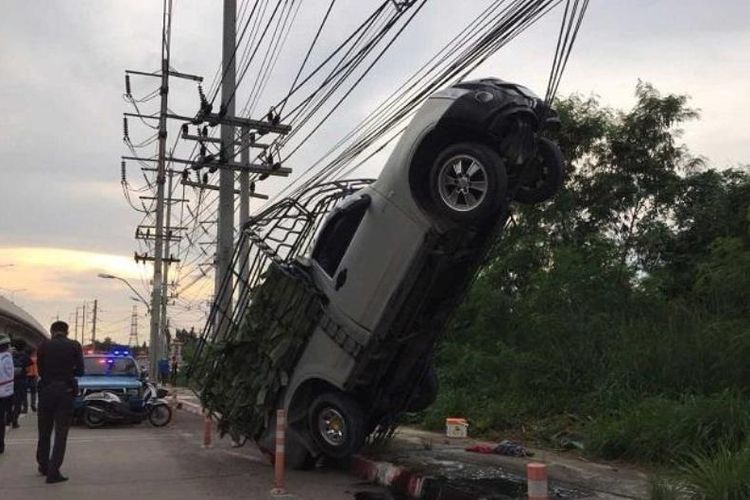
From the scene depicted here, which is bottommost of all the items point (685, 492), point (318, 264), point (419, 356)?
point (685, 492)

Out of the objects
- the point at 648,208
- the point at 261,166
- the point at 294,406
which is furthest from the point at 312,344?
the point at 261,166

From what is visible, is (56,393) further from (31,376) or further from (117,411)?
(31,376)

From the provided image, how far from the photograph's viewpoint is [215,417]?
1095 cm

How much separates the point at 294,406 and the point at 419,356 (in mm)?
1636

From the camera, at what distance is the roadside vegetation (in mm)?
8766

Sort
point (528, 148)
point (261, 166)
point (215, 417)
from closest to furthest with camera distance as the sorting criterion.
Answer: point (528, 148), point (215, 417), point (261, 166)

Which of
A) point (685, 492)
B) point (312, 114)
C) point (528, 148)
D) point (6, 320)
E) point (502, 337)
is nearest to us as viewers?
point (685, 492)

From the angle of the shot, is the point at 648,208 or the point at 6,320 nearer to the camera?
the point at 648,208

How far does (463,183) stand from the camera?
7.54m

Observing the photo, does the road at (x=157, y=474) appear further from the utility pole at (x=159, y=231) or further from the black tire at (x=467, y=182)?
the utility pole at (x=159, y=231)

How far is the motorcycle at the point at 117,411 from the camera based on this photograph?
15.6 metres

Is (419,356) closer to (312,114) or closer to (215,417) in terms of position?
(215,417)

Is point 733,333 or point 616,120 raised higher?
point 616,120

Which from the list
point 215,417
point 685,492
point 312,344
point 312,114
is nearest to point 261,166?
point 312,114
